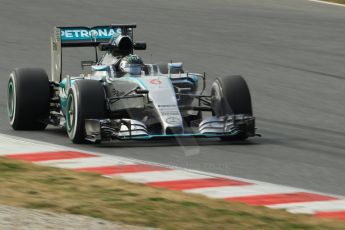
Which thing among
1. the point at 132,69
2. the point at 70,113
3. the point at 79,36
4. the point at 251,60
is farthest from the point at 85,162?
the point at 251,60

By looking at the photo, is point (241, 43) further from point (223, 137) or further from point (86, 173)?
point (86, 173)

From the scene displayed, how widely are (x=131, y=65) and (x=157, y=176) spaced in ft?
9.52

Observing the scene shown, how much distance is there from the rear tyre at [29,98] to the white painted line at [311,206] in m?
5.08

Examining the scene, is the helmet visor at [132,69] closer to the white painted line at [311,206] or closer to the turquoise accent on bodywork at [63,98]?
the turquoise accent on bodywork at [63,98]

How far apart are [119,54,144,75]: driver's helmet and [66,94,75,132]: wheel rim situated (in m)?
0.83

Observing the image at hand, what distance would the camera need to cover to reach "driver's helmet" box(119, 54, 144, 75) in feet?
45.3

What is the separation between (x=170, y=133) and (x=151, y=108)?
45 centimetres

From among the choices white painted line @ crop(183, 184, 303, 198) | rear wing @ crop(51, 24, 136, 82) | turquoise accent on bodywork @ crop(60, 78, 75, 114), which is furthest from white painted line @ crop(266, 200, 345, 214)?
rear wing @ crop(51, 24, 136, 82)

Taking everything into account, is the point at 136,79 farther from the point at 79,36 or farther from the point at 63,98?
the point at 79,36

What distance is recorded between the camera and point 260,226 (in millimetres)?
8703

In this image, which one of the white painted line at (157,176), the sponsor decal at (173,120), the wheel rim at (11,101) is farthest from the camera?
the wheel rim at (11,101)

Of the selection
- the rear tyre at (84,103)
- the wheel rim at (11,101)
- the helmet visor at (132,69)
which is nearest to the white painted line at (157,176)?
the rear tyre at (84,103)

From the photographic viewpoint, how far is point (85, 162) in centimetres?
1191

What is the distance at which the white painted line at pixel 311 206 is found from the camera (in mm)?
9617
